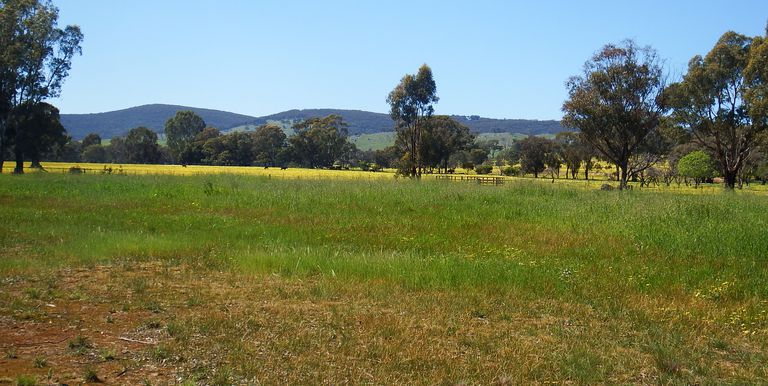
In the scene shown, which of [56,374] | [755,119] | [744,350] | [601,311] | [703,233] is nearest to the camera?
[56,374]

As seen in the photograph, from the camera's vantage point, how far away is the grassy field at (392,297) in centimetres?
552

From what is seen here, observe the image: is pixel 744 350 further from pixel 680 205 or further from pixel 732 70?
pixel 732 70

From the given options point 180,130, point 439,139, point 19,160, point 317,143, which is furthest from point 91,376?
point 180,130

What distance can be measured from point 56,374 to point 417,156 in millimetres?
64347

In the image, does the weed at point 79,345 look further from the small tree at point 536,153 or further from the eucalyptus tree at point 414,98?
the small tree at point 536,153

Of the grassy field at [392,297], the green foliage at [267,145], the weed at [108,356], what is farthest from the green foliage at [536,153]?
the weed at [108,356]

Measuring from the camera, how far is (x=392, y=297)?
27.0 feet

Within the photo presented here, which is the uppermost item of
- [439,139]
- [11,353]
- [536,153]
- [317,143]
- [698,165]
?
[439,139]

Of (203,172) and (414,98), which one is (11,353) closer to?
(203,172)

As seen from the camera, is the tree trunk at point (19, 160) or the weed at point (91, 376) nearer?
the weed at point (91, 376)

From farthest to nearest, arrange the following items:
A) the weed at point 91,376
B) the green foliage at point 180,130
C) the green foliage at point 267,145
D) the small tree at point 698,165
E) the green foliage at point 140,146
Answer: the green foliage at point 180,130 → the green foliage at point 267,145 → the green foliage at point 140,146 → the small tree at point 698,165 → the weed at point 91,376

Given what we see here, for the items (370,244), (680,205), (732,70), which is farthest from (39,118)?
(732,70)

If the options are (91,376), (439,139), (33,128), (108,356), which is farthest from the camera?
(439,139)

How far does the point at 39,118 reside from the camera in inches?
2222
